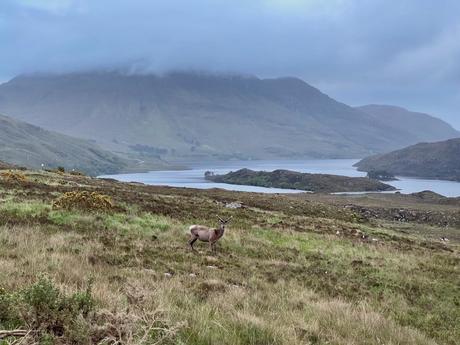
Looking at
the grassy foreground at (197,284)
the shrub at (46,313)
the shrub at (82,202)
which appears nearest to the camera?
the shrub at (46,313)

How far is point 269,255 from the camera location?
1997cm

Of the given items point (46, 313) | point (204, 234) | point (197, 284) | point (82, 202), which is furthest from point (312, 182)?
point (46, 313)

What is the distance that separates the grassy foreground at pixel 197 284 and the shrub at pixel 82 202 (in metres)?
0.19

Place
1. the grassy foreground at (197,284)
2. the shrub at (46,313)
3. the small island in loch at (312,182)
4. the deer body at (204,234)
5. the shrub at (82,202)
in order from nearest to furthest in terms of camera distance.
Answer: the shrub at (46,313), the grassy foreground at (197,284), the deer body at (204,234), the shrub at (82,202), the small island in loch at (312,182)

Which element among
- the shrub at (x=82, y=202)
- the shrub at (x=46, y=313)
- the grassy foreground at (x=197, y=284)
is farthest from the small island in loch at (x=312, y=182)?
the shrub at (x=46, y=313)

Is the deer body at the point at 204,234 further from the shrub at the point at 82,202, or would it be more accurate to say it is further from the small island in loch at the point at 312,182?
the small island in loch at the point at 312,182

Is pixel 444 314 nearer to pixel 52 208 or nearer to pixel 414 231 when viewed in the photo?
pixel 52 208

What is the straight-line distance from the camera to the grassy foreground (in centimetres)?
676

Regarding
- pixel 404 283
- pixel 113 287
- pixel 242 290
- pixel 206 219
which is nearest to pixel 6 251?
pixel 113 287

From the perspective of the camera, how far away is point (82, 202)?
2322cm

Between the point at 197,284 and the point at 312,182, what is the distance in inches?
5337

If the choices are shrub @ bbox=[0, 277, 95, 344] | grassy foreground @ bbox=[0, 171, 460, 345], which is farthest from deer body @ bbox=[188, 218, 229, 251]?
shrub @ bbox=[0, 277, 95, 344]

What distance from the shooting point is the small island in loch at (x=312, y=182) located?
13850 centimetres

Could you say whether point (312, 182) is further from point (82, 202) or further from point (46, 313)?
point (46, 313)
